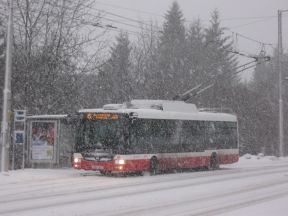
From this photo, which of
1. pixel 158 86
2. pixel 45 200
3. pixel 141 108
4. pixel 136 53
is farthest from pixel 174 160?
pixel 136 53

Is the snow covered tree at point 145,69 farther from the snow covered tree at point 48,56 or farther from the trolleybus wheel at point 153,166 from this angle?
the trolleybus wheel at point 153,166

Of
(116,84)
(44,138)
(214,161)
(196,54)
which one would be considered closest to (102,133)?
(44,138)

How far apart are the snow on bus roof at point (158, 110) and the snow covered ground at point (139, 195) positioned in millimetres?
2740

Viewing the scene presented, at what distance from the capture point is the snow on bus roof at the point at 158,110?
26.4 metres

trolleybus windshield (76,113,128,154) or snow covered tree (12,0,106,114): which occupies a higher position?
snow covered tree (12,0,106,114)

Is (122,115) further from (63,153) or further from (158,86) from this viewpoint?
(158,86)

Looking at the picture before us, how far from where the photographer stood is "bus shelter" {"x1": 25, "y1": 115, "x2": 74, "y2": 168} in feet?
92.3

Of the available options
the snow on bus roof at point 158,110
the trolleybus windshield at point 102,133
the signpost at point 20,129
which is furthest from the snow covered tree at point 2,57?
the trolleybus windshield at point 102,133

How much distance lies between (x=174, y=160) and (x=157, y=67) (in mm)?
27828

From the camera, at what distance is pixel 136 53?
5972 cm

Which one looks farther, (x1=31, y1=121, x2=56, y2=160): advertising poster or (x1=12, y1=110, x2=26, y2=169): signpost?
(x1=31, y1=121, x2=56, y2=160): advertising poster

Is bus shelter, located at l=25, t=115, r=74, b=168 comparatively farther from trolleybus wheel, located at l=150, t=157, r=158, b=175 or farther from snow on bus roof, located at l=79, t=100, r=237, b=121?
trolleybus wheel, located at l=150, t=157, r=158, b=175

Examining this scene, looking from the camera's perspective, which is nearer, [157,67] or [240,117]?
[240,117]

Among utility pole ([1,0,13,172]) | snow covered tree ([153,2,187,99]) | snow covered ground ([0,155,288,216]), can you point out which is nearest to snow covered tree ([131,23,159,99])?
snow covered tree ([153,2,187,99])
